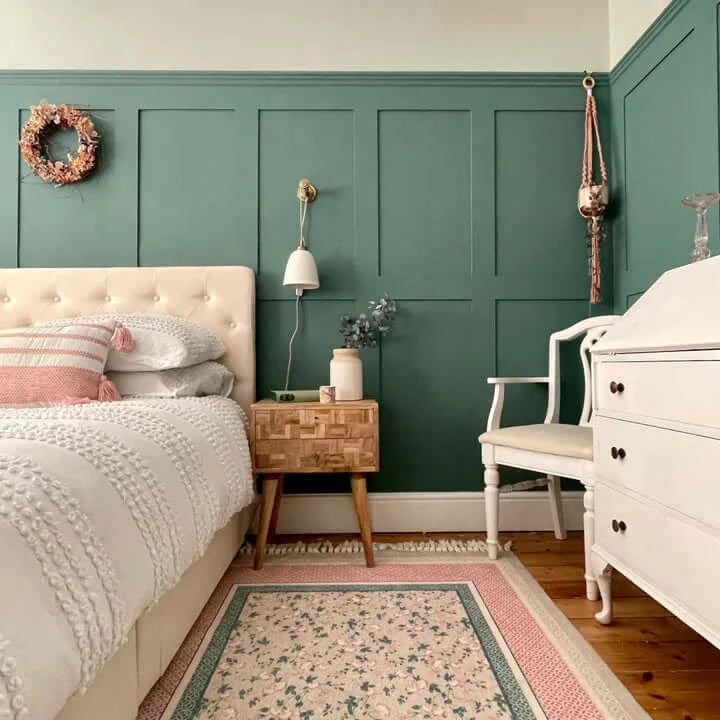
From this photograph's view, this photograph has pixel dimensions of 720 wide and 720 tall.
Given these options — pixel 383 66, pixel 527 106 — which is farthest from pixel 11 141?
pixel 527 106

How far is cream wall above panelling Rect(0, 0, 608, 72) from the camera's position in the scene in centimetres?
254

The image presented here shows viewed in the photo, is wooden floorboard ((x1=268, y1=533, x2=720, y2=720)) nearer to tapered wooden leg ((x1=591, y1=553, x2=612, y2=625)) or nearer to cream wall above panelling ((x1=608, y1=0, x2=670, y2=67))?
tapered wooden leg ((x1=591, y1=553, x2=612, y2=625))

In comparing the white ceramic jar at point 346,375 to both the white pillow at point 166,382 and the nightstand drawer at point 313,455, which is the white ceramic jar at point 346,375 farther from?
the white pillow at point 166,382

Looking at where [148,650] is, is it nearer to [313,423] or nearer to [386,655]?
[386,655]

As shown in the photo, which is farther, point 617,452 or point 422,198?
point 422,198

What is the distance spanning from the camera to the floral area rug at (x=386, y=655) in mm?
1218

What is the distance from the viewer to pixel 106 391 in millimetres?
1809

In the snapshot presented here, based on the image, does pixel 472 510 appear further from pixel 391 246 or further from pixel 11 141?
pixel 11 141

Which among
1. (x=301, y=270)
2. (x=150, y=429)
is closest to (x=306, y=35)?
(x=301, y=270)

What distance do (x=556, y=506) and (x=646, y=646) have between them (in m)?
Result: 0.91

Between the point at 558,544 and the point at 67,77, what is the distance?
3299 mm

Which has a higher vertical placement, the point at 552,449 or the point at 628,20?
the point at 628,20

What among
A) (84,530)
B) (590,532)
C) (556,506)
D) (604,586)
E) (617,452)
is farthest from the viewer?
(556,506)

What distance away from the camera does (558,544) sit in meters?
2.34
